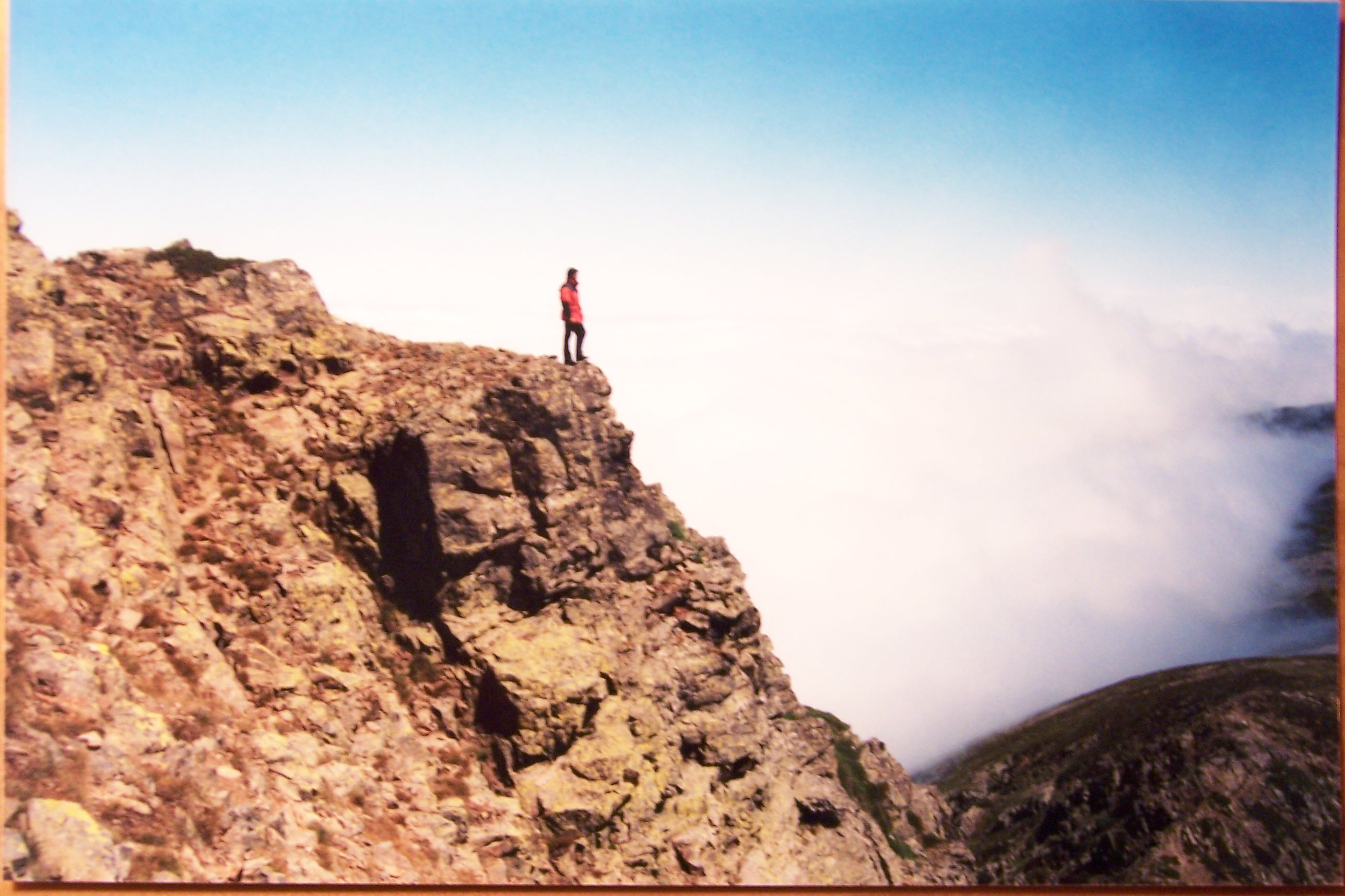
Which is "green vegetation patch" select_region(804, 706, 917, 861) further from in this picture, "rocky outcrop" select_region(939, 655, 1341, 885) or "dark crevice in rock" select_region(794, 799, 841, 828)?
"rocky outcrop" select_region(939, 655, 1341, 885)

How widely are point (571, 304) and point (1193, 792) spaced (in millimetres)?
9706

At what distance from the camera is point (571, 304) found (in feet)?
41.2

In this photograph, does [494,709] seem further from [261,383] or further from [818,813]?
[261,383]

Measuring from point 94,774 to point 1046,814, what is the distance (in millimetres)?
11161

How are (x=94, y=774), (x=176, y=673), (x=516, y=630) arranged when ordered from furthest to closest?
(x=516, y=630) < (x=176, y=673) < (x=94, y=774)

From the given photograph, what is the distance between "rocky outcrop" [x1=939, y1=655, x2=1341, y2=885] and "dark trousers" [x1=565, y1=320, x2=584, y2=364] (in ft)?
26.9

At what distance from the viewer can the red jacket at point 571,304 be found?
12.5 metres

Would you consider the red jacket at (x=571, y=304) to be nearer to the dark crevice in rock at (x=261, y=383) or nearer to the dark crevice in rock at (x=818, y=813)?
the dark crevice in rock at (x=261, y=383)

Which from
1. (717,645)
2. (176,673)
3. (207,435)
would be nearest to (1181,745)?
(717,645)

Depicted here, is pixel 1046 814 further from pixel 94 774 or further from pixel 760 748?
pixel 94 774

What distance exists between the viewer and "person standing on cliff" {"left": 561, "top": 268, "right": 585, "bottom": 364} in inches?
492

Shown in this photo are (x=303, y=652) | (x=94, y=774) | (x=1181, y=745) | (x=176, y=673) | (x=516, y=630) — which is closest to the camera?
(x=94, y=774)

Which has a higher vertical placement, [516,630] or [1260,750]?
[516,630]

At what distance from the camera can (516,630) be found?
12.0 metres
